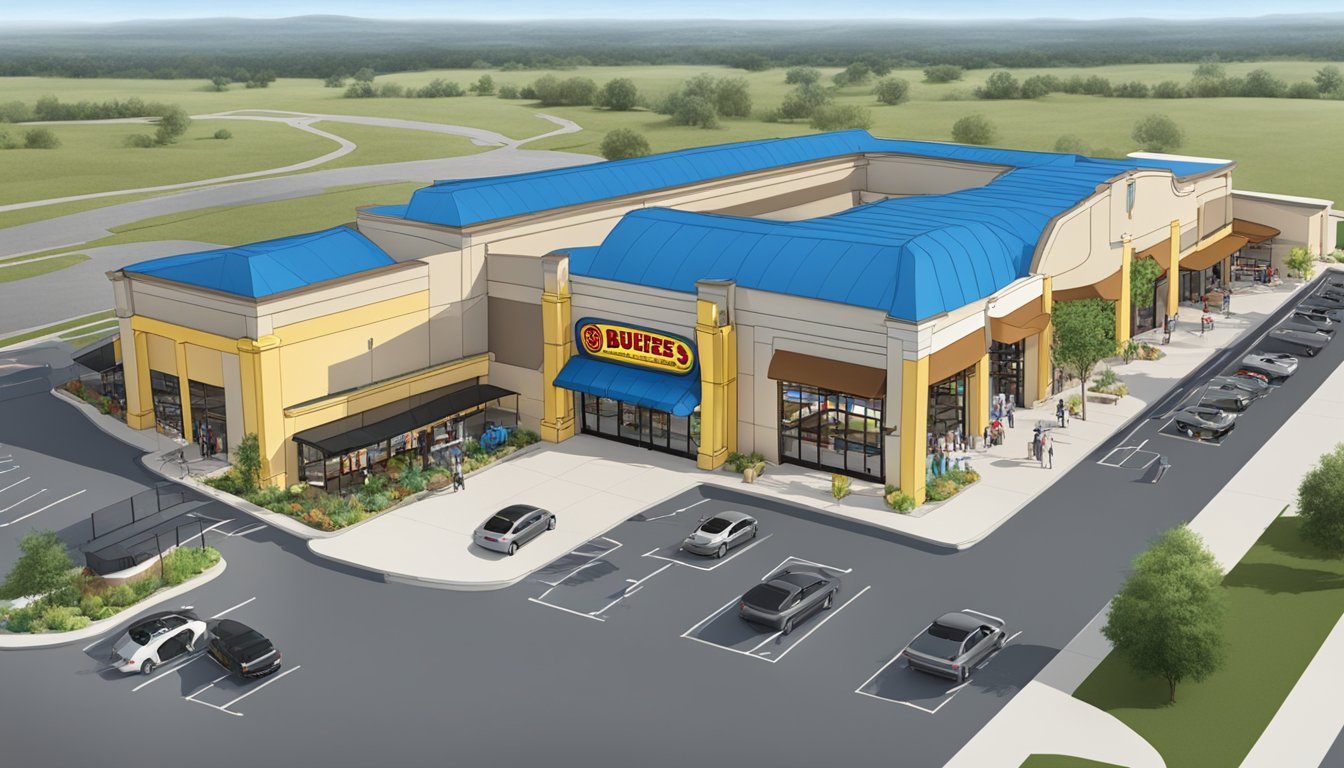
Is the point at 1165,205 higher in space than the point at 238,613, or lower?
higher

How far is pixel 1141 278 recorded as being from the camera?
251ft

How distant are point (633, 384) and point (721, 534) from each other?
42.7 ft

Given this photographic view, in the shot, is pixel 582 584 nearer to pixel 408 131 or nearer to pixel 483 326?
pixel 483 326

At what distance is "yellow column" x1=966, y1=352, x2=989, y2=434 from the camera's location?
59428mm

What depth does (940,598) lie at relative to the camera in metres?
44.7

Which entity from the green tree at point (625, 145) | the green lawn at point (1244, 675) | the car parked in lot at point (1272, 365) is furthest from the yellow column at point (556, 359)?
the green tree at point (625, 145)

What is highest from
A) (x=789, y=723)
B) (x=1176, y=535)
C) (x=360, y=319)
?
(x=360, y=319)

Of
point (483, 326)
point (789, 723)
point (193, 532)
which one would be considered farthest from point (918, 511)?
point (193, 532)

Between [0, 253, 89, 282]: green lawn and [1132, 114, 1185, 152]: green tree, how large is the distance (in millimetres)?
133707

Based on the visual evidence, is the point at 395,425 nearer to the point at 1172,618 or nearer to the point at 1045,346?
the point at 1045,346

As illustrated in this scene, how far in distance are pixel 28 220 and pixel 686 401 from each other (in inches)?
4011

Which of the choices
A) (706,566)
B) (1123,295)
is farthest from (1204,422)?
(706,566)

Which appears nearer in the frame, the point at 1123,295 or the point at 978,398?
the point at 978,398

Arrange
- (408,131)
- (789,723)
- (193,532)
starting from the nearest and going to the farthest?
(789,723) < (193,532) < (408,131)
